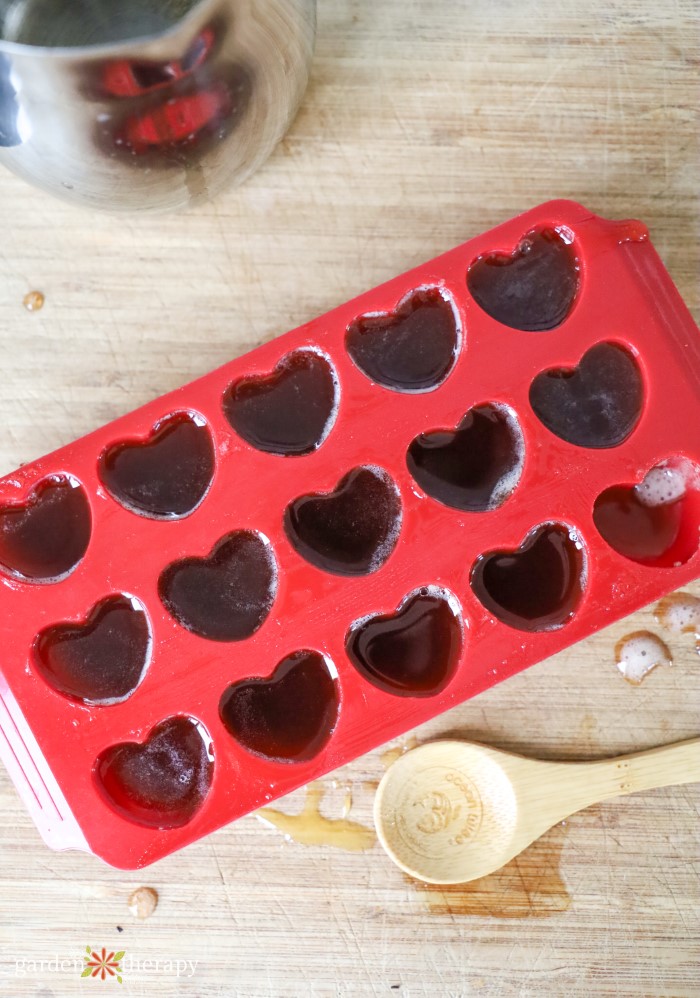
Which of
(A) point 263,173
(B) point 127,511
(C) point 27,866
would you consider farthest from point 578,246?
(C) point 27,866

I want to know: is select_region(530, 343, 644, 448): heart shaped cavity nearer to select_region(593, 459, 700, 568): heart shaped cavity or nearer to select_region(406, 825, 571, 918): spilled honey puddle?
select_region(593, 459, 700, 568): heart shaped cavity

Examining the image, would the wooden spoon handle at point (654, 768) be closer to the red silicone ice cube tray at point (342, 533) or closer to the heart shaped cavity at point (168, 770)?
the red silicone ice cube tray at point (342, 533)

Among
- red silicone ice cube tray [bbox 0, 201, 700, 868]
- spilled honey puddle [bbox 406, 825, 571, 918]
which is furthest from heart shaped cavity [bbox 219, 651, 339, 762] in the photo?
spilled honey puddle [bbox 406, 825, 571, 918]

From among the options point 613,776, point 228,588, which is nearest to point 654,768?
point 613,776

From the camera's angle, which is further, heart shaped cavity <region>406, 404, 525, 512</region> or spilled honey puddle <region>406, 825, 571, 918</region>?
spilled honey puddle <region>406, 825, 571, 918</region>

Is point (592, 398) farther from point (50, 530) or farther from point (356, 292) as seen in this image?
point (50, 530)

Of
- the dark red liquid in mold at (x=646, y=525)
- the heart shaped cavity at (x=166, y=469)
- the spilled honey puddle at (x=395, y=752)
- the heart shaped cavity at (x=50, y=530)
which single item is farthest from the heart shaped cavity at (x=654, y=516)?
the heart shaped cavity at (x=50, y=530)

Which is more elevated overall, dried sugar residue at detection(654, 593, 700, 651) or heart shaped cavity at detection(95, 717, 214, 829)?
heart shaped cavity at detection(95, 717, 214, 829)
